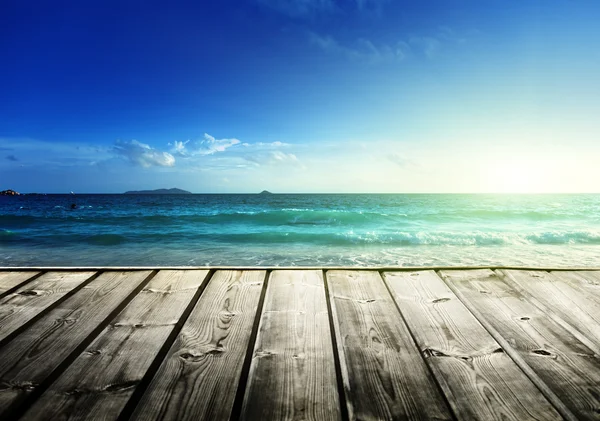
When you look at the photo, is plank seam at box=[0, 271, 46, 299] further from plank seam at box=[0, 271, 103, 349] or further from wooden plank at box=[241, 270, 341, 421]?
wooden plank at box=[241, 270, 341, 421]

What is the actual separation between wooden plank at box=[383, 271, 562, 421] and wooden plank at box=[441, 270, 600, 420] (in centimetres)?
6

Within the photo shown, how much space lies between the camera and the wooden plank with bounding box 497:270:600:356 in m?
1.46

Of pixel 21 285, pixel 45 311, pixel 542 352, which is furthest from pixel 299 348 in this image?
pixel 21 285

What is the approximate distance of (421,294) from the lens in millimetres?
1834

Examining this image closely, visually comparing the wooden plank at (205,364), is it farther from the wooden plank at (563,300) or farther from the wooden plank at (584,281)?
the wooden plank at (584,281)

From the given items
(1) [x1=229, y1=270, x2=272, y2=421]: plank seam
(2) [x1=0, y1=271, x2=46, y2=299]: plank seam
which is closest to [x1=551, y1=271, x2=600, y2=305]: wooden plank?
(1) [x1=229, y1=270, x2=272, y2=421]: plank seam

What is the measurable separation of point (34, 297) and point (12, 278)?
1.81 ft

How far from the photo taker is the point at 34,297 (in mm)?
1773

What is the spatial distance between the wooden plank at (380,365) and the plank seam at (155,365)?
0.65 meters

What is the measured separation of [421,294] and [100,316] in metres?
1.74

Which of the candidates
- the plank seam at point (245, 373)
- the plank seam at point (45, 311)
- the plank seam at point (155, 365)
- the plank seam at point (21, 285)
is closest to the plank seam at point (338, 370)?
the plank seam at point (245, 373)

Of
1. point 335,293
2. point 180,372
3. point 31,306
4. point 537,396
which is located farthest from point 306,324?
point 31,306

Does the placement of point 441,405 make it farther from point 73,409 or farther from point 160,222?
point 160,222

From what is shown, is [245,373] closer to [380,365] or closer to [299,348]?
[299,348]
